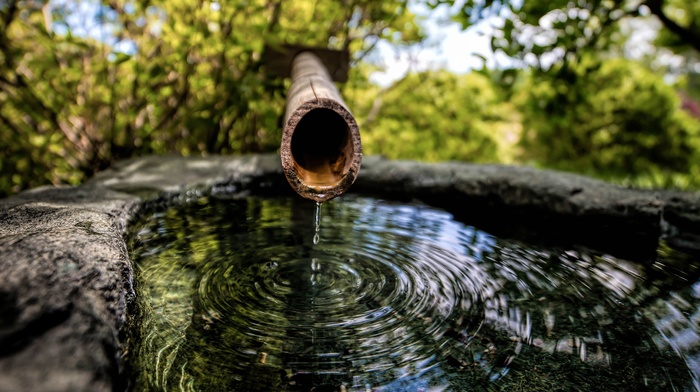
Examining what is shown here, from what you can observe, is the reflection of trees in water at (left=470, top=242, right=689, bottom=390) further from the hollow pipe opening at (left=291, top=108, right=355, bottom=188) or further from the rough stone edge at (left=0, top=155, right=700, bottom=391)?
the hollow pipe opening at (left=291, top=108, right=355, bottom=188)

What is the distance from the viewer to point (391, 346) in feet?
5.10

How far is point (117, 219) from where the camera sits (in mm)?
2104

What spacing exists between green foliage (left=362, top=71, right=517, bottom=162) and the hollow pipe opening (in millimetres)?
3449

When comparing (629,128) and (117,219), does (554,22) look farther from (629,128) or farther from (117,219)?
(629,128)

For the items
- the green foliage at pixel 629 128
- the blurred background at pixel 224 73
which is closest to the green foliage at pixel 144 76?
the blurred background at pixel 224 73

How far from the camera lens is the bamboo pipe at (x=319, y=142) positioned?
1676 mm

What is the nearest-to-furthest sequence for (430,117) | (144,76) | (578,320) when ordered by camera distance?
(578,320) < (144,76) < (430,117)

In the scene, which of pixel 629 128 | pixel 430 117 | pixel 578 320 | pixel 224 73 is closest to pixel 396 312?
pixel 578 320

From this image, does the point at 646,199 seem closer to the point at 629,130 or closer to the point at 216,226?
the point at 216,226

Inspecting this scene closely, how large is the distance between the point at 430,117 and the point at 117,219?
4.31m

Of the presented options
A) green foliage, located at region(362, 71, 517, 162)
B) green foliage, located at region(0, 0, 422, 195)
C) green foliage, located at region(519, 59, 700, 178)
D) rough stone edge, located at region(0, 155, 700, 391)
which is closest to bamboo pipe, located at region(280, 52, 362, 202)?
rough stone edge, located at region(0, 155, 700, 391)

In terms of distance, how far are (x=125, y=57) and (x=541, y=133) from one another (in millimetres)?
7529

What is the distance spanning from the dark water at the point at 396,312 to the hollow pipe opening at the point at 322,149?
475 millimetres

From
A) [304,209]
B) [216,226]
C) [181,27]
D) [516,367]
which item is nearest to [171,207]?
[216,226]
